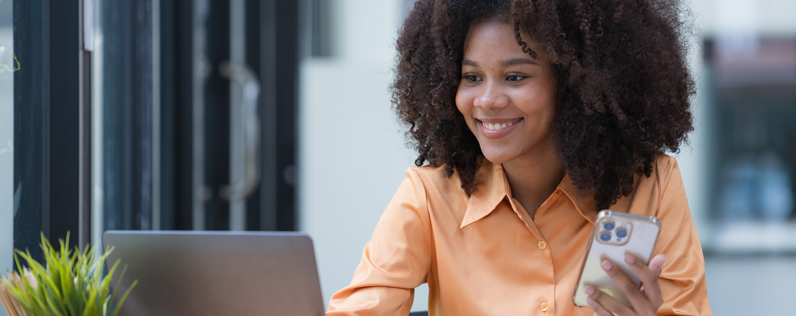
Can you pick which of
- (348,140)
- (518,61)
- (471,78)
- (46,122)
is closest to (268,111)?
(348,140)

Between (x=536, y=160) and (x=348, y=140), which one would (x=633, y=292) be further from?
(x=348, y=140)

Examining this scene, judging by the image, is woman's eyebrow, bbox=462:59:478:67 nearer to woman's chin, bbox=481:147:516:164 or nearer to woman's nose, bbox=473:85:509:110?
woman's nose, bbox=473:85:509:110

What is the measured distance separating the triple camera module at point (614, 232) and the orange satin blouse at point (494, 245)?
0.32 metres

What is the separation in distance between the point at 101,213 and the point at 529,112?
137 centimetres

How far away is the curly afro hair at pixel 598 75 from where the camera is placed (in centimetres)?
111

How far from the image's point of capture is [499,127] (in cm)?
117

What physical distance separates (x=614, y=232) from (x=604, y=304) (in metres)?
0.14

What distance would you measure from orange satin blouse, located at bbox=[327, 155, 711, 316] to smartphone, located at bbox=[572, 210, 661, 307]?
243 millimetres

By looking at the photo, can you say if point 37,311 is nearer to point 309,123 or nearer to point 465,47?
point 465,47

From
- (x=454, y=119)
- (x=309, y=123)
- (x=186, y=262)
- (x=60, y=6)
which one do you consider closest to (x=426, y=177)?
(x=454, y=119)

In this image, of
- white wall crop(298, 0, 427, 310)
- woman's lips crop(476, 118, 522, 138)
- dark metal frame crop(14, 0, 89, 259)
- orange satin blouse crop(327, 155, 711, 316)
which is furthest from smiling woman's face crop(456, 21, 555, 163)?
white wall crop(298, 0, 427, 310)

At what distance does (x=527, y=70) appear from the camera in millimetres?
1135

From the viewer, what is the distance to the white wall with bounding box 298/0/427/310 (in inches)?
106

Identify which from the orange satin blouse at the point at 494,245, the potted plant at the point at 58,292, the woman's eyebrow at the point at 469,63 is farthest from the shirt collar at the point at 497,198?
the potted plant at the point at 58,292
